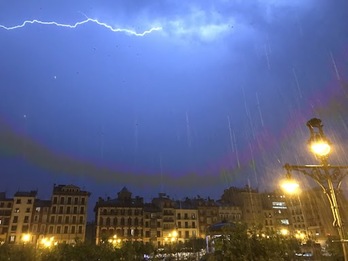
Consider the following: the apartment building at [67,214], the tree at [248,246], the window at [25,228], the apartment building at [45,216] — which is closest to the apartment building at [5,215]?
the apartment building at [45,216]

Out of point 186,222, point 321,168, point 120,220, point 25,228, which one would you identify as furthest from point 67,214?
point 321,168

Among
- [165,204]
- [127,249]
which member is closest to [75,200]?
[165,204]

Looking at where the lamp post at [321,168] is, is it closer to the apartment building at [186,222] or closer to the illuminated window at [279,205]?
the apartment building at [186,222]

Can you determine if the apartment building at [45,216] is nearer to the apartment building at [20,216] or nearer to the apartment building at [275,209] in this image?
the apartment building at [20,216]

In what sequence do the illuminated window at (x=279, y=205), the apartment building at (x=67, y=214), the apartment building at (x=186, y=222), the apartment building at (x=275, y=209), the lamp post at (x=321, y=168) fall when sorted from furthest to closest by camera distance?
1. the illuminated window at (x=279, y=205)
2. the apartment building at (x=275, y=209)
3. the apartment building at (x=186, y=222)
4. the apartment building at (x=67, y=214)
5. the lamp post at (x=321, y=168)

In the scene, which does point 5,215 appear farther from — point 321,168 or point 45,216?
point 321,168

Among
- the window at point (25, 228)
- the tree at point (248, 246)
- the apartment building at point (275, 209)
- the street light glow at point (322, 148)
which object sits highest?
the apartment building at point (275, 209)

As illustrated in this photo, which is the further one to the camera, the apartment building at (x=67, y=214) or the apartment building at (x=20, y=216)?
the apartment building at (x=67, y=214)

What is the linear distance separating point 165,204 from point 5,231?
3455 centimetres

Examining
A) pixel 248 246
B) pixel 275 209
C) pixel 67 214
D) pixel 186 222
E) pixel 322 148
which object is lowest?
pixel 248 246

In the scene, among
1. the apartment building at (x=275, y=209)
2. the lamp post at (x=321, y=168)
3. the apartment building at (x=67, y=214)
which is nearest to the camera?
the lamp post at (x=321, y=168)

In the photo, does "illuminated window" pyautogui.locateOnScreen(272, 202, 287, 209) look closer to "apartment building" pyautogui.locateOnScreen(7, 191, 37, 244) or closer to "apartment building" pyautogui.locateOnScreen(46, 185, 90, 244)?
"apartment building" pyautogui.locateOnScreen(46, 185, 90, 244)

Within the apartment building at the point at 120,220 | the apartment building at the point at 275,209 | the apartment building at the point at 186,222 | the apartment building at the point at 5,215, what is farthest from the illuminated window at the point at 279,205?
the apartment building at the point at 5,215

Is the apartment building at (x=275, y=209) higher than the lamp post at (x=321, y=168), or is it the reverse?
the apartment building at (x=275, y=209)
